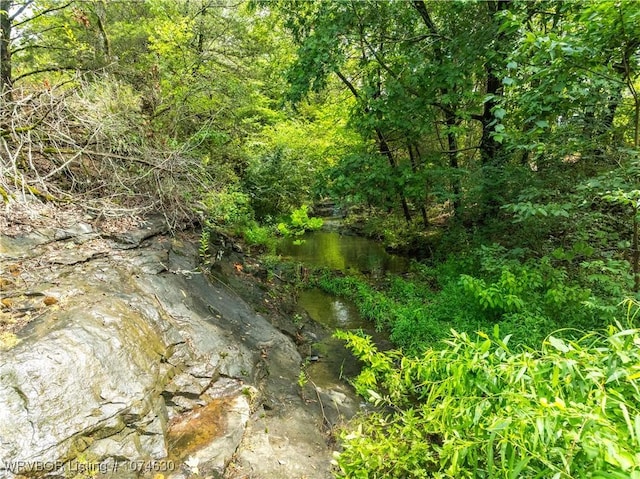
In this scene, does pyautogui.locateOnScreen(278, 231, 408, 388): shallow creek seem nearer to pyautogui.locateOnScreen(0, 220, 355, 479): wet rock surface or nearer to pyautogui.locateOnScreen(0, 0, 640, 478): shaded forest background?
pyautogui.locateOnScreen(0, 0, 640, 478): shaded forest background

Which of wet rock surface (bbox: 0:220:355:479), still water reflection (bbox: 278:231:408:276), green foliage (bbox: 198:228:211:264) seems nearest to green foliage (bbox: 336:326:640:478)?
wet rock surface (bbox: 0:220:355:479)

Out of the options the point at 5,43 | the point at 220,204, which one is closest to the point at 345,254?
the point at 220,204

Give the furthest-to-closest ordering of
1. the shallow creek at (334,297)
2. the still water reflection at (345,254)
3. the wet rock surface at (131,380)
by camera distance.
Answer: the still water reflection at (345,254) < the shallow creek at (334,297) < the wet rock surface at (131,380)

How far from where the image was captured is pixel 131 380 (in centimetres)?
233

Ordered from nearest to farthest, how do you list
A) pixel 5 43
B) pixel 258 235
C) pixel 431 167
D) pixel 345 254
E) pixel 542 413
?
pixel 542 413
pixel 5 43
pixel 431 167
pixel 258 235
pixel 345 254

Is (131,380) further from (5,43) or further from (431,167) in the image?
(431,167)

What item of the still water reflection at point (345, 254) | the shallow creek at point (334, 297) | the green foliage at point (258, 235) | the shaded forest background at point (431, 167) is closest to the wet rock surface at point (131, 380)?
the shallow creek at point (334, 297)

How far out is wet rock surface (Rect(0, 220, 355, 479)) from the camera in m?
1.88

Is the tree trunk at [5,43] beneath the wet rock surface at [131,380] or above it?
above

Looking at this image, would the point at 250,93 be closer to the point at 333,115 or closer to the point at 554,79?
the point at 333,115

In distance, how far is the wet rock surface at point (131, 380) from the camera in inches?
74.2

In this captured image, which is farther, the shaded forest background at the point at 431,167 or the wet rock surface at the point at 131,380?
the wet rock surface at the point at 131,380

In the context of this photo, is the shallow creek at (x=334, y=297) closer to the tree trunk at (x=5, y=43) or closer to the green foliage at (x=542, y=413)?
the green foliage at (x=542, y=413)

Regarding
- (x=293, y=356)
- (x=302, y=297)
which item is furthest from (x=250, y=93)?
(x=293, y=356)
